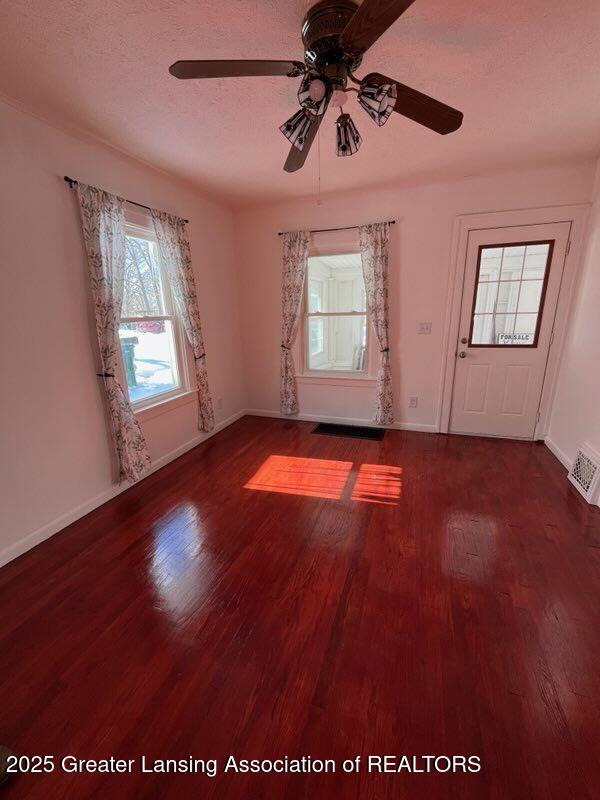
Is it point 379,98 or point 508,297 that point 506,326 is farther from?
point 379,98

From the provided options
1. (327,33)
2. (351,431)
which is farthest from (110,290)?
(351,431)

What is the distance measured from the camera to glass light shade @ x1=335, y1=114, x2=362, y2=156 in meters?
1.49

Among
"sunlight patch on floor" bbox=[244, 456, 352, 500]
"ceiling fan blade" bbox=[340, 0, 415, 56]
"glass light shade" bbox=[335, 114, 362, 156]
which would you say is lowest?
"sunlight patch on floor" bbox=[244, 456, 352, 500]

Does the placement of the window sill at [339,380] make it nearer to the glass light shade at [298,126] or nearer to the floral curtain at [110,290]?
the floral curtain at [110,290]

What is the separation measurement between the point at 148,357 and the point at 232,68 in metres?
2.25

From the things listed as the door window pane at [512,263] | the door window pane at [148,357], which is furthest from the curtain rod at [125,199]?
the door window pane at [512,263]

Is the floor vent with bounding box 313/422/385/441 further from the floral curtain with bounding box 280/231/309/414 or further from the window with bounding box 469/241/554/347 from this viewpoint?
the window with bounding box 469/241/554/347

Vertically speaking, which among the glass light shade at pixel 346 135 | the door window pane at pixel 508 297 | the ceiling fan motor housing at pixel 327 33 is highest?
the ceiling fan motor housing at pixel 327 33

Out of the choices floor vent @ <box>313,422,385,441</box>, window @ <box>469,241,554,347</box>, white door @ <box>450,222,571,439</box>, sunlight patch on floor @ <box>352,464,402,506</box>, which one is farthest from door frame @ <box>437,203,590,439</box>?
sunlight patch on floor @ <box>352,464,402,506</box>

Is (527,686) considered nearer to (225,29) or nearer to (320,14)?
(320,14)

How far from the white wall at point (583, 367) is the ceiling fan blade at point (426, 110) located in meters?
2.10

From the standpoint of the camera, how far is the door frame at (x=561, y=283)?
9.71 ft

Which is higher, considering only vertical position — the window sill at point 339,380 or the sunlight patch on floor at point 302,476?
the window sill at point 339,380

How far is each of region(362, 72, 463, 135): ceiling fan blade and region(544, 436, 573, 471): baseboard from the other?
A: 109 inches
